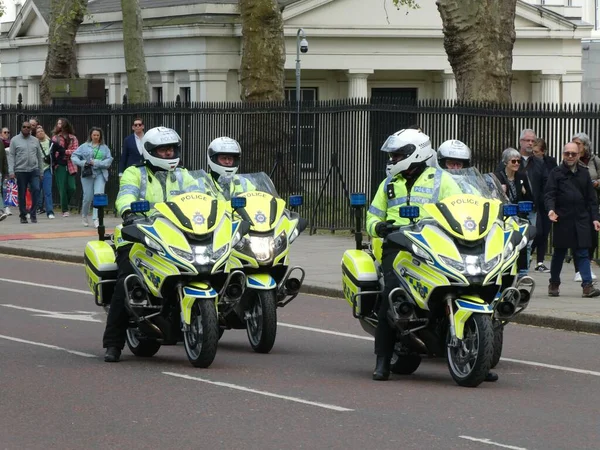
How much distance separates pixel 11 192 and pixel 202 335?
2006 cm

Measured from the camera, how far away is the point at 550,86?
52.5m

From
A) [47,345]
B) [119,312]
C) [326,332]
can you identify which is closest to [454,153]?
[119,312]

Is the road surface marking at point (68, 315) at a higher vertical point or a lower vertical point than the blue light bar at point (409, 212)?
lower

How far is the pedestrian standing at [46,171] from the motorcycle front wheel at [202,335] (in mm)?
17910

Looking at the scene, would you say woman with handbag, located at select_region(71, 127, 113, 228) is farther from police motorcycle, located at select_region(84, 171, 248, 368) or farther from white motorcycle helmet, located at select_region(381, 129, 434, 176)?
white motorcycle helmet, located at select_region(381, 129, 434, 176)

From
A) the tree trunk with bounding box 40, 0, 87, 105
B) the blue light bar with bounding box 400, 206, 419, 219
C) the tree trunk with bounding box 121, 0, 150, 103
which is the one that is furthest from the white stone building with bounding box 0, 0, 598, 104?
the blue light bar with bounding box 400, 206, 419, 219

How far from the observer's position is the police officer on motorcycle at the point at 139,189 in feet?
38.7

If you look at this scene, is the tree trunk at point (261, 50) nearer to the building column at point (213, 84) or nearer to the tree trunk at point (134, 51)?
the tree trunk at point (134, 51)

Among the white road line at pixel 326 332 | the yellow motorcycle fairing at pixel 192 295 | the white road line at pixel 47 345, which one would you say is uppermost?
the yellow motorcycle fairing at pixel 192 295

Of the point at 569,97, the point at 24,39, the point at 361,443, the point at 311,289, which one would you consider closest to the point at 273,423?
the point at 361,443

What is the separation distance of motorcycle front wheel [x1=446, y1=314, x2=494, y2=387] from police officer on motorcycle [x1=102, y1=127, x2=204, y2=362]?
8.66 ft

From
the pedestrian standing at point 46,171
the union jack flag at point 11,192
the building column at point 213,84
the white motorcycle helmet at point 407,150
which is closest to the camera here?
the white motorcycle helmet at point 407,150

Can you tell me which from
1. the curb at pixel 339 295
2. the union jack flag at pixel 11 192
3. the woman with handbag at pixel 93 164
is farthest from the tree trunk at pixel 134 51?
the curb at pixel 339 295

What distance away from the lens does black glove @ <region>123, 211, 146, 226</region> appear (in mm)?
11719
